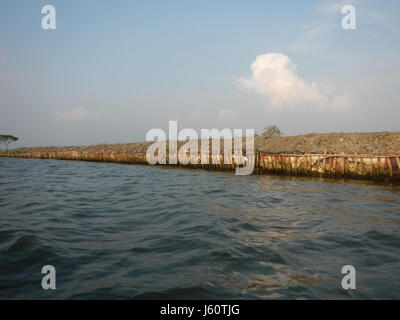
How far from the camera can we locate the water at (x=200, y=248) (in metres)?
3.90

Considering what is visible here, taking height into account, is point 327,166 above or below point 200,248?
above

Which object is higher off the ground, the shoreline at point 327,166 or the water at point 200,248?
the shoreline at point 327,166

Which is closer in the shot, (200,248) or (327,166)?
(200,248)

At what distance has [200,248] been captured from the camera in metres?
5.54

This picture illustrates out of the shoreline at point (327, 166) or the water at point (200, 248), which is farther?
the shoreline at point (327, 166)

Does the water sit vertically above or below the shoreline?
below

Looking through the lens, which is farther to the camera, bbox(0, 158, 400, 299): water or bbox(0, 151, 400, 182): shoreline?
bbox(0, 151, 400, 182): shoreline

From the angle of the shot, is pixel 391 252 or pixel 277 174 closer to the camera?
pixel 391 252

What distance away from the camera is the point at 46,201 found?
413 inches

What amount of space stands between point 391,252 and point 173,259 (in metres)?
4.28

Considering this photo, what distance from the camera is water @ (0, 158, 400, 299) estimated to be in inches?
154
